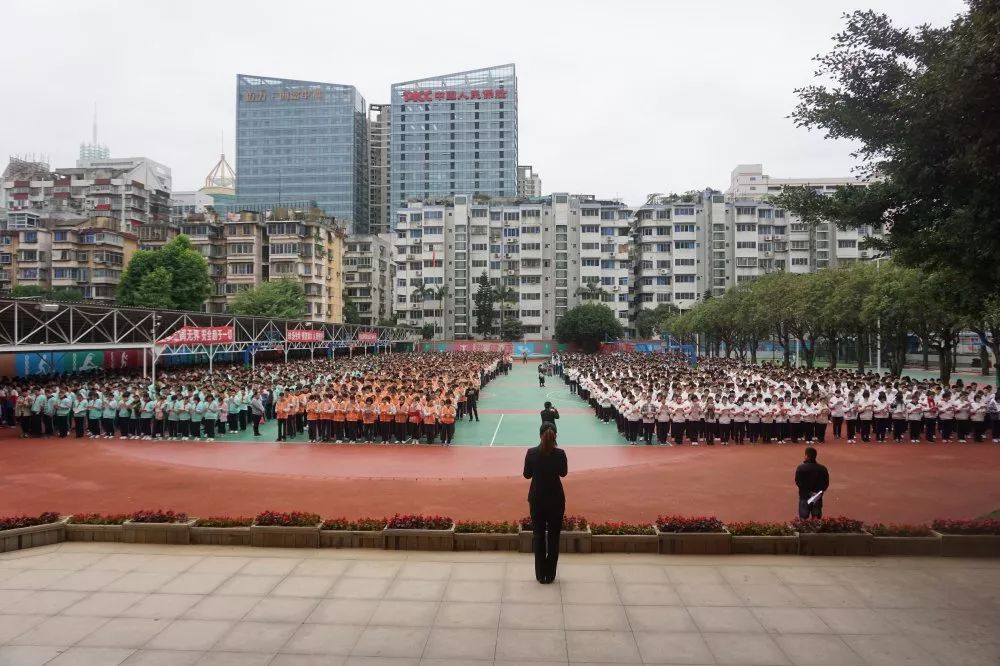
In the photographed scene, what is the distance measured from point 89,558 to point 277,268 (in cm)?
6000

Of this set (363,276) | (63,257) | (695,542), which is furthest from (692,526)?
(363,276)

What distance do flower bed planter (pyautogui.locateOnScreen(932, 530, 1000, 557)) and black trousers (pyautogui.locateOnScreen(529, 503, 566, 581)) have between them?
14.8ft

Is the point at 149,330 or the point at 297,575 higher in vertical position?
the point at 149,330

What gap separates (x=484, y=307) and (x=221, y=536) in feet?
220

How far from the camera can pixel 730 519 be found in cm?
938

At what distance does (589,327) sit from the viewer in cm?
A: 6469

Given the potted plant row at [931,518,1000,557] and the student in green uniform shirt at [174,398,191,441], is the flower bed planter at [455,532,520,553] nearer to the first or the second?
the potted plant row at [931,518,1000,557]

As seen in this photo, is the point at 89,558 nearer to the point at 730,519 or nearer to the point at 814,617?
the point at 814,617

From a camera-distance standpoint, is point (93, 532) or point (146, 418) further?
point (146, 418)

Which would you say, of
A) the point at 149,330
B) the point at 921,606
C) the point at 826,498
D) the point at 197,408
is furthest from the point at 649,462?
the point at 149,330

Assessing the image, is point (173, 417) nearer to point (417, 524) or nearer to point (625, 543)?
point (417, 524)

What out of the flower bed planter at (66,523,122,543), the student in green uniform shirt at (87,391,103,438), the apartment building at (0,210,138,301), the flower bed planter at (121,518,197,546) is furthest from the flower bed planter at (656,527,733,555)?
the apartment building at (0,210,138,301)

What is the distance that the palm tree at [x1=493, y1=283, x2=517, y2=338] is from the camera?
7561 cm

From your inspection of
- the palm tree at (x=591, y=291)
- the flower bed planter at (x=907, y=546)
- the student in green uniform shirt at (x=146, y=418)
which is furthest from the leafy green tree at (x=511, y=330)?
the flower bed planter at (x=907, y=546)
